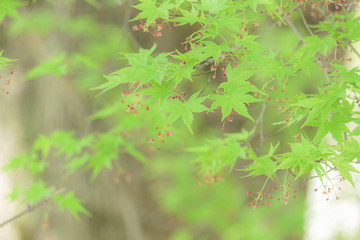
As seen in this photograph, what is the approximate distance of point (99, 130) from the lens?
4215 mm

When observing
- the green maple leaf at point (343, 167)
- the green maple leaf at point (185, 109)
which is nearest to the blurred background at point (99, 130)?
the green maple leaf at point (185, 109)

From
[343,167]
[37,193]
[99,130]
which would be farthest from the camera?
[99,130]

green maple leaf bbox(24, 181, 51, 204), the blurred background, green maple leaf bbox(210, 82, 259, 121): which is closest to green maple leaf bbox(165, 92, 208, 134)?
green maple leaf bbox(210, 82, 259, 121)

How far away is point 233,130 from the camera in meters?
4.34

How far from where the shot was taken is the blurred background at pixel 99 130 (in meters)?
3.88

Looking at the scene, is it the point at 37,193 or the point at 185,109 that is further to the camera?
the point at 37,193

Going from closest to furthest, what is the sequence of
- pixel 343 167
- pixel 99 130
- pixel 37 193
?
pixel 343 167 → pixel 37 193 → pixel 99 130

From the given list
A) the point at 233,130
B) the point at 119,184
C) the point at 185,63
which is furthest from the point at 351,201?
the point at 185,63

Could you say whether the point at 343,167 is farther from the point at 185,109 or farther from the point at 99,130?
the point at 99,130

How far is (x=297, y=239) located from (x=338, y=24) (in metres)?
3.75

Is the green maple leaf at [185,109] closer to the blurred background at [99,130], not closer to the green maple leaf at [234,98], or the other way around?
the green maple leaf at [234,98]

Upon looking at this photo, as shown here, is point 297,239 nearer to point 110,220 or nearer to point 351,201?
point 351,201

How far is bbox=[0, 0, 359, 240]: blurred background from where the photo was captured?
3877mm

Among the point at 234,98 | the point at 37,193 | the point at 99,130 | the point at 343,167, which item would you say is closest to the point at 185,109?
the point at 234,98
